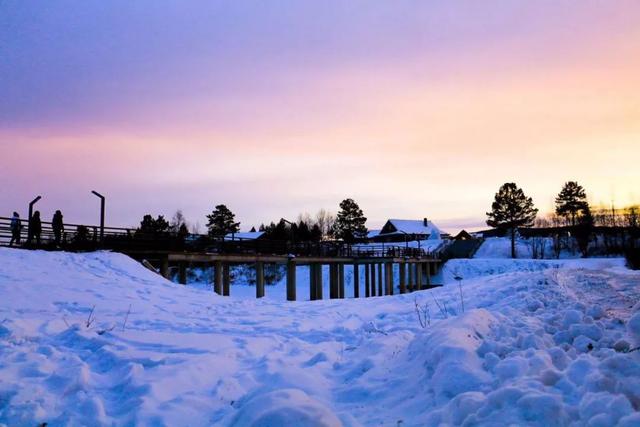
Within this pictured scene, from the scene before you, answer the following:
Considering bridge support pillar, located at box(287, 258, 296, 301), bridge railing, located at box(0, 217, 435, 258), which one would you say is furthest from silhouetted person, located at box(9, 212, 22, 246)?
bridge support pillar, located at box(287, 258, 296, 301)

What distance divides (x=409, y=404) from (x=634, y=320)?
9.23ft

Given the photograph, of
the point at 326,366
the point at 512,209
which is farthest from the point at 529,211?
the point at 326,366

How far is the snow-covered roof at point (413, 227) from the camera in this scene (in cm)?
8388

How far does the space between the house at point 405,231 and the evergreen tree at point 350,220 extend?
6.57 metres

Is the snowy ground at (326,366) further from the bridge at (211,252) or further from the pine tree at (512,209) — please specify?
the pine tree at (512,209)

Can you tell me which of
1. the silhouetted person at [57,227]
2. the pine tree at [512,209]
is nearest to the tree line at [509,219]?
the pine tree at [512,209]

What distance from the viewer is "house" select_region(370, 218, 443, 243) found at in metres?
82.9

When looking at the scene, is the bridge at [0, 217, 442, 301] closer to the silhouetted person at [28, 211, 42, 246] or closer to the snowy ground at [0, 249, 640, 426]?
the silhouetted person at [28, 211, 42, 246]

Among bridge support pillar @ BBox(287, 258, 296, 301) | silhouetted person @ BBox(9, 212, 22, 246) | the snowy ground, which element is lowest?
bridge support pillar @ BBox(287, 258, 296, 301)

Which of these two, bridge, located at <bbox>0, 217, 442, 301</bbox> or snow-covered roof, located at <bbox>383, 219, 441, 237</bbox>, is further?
snow-covered roof, located at <bbox>383, 219, 441, 237</bbox>

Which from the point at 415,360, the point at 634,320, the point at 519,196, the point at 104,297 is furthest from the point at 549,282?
the point at 519,196

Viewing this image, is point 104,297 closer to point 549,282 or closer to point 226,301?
point 226,301

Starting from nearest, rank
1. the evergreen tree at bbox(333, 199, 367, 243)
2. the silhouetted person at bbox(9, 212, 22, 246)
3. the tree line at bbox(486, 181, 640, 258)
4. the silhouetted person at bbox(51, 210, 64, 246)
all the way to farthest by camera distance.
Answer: the silhouetted person at bbox(9, 212, 22, 246) → the silhouetted person at bbox(51, 210, 64, 246) → the tree line at bbox(486, 181, 640, 258) → the evergreen tree at bbox(333, 199, 367, 243)

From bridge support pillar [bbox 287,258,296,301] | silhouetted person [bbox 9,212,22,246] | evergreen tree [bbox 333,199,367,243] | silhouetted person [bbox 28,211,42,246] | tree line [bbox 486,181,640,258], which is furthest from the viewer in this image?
evergreen tree [bbox 333,199,367,243]
